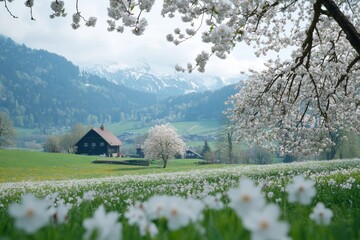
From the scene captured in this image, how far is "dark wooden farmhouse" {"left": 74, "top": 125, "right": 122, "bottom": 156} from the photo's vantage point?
469 ft

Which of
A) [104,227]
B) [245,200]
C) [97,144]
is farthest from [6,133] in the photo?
[245,200]

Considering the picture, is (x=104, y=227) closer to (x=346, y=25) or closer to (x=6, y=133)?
(x=346, y=25)

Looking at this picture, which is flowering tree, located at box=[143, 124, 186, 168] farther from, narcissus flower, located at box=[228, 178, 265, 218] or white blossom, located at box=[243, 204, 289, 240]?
white blossom, located at box=[243, 204, 289, 240]

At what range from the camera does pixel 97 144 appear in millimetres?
145125

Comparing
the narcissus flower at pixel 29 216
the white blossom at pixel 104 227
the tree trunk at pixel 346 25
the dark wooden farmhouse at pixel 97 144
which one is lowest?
the white blossom at pixel 104 227

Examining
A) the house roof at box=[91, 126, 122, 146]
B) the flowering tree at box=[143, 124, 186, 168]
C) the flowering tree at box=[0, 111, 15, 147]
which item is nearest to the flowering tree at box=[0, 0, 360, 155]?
the flowering tree at box=[143, 124, 186, 168]

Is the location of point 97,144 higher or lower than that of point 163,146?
higher

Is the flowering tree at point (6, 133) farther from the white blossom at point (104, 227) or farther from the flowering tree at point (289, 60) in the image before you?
the white blossom at point (104, 227)

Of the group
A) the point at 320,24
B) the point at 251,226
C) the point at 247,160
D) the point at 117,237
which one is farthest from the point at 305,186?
the point at 247,160

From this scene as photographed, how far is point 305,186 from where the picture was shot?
6.82 feet

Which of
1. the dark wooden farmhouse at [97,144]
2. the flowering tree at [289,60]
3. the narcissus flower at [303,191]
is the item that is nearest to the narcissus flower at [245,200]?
the narcissus flower at [303,191]

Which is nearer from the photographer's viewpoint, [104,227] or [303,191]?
[104,227]

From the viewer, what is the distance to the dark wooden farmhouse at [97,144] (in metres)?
143

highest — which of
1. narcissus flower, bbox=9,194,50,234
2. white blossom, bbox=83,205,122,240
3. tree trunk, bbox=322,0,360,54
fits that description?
tree trunk, bbox=322,0,360,54
